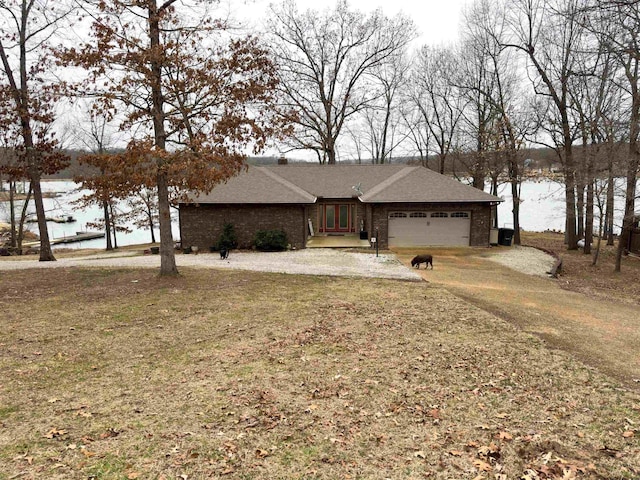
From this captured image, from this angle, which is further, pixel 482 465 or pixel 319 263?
pixel 319 263

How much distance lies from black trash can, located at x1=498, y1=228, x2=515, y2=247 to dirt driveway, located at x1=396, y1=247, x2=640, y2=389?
22.7 ft

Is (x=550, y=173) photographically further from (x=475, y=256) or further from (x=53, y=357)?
(x=53, y=357)

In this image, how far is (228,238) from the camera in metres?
21.0

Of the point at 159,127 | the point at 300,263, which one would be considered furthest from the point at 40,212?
the point at 300,263

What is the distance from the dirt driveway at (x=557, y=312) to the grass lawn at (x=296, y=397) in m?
0.66

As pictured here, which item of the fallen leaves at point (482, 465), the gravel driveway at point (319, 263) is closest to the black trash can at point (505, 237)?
the gravel driveway at point (319, 263)

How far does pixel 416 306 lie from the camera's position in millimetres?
9844

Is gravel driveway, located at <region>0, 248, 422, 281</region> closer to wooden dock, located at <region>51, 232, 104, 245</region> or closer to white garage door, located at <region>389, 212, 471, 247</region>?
white garage door, located at <region>389, 212, 471, 247</region>

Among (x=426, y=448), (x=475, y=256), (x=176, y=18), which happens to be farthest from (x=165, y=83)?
(x=475, y=256)

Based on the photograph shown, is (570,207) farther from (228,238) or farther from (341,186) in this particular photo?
(228,238)

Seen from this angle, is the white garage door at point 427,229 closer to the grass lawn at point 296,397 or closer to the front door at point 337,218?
the front door at point 337,218

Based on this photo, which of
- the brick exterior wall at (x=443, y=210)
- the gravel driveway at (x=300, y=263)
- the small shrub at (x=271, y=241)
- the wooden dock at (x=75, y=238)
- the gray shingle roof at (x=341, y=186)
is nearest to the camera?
the gravel driveway at (x=300, y=263)

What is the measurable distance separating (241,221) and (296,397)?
16653 mm

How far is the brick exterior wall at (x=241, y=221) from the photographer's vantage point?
21.3 metres
